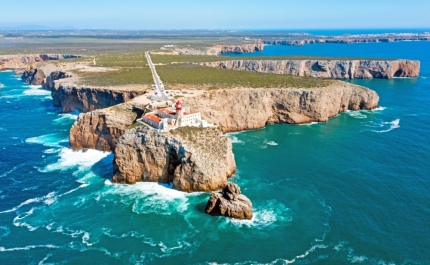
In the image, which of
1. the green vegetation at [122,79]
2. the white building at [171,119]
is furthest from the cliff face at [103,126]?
the green vegetation at [122,79]

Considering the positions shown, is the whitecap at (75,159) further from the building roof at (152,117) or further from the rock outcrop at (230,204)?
the rock outcrop at (230,204)

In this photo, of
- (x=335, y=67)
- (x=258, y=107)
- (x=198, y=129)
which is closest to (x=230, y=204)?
(x=198, y=129)

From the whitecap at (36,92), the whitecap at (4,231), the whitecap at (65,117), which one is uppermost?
the whitecap at (36,92)

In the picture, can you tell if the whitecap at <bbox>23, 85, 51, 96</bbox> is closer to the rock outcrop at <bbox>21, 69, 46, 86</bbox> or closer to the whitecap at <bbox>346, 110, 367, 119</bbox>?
the rock outcrop at <bbox>21, 69, 46, 86</bbox>

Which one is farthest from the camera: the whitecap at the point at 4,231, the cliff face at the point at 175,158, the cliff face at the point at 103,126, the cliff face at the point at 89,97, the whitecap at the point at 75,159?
the cliff face at the point at 89,97

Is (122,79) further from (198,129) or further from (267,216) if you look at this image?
(267,216)

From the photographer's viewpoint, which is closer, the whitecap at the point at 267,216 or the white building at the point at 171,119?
the whitecap at the point at 267,216

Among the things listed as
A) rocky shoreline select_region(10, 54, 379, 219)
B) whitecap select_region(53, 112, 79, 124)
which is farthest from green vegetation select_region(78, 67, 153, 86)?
whitecap select_region(53, 112, 79, 124)
